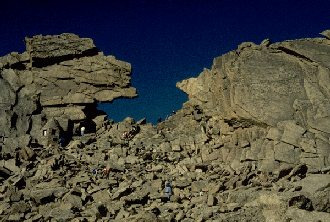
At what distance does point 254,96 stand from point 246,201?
34.6 ft

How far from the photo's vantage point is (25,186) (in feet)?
75.7

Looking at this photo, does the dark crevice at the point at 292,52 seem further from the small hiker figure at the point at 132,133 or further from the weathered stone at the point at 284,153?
the small hiker figure at the point at 132,133

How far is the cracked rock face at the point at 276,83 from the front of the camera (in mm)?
23500

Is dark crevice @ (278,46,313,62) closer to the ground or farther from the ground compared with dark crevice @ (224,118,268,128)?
farther from the ground

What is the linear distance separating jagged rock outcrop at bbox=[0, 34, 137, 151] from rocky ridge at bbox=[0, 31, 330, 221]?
1.04 feet

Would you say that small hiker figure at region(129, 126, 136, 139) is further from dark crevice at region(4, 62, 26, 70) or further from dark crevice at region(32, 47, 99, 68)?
dark crevice at region(4, 62, 26, 70)

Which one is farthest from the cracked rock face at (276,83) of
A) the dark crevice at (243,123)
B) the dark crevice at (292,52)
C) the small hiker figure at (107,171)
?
the small hiker figure at (107,171)

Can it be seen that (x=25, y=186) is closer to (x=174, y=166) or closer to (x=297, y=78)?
(x=174, y=166)

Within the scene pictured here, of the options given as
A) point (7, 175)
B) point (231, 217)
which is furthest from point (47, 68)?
point (231, 217)

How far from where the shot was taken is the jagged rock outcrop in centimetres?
3170

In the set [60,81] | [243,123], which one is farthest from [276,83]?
[60,81]

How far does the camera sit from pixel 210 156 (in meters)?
25.0

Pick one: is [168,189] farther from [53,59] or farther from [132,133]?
[53,59]

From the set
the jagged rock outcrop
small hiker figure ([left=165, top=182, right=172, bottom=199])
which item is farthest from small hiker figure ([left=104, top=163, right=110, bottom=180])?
the jagged rock outcrop
